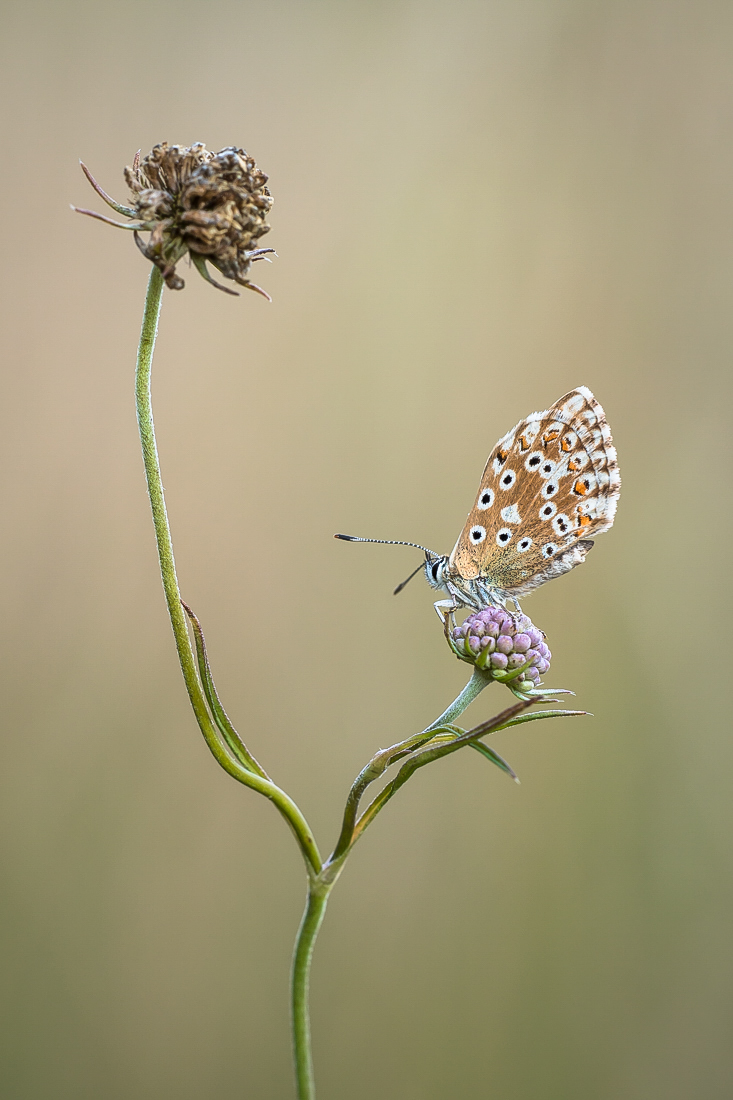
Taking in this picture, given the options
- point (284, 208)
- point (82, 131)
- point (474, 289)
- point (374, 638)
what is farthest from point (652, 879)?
point (82, 131)

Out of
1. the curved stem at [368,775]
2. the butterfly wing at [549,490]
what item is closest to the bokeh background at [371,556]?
the butterfly wing at [549,490]

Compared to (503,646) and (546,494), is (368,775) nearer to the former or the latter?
(503,646)

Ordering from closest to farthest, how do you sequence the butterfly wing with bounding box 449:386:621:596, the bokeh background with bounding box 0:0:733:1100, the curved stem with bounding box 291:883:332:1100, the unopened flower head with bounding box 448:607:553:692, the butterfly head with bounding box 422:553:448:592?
1. the curved stem with bounding box 291:883:332:1100
2. the unopened flower head with bounding box 448:607:553:692
3. the butterfly wing with bounding box 449:386:621:596
4. the butterfly head with bounding box 422:553:448:592
5. the bokeh background with bounding box 0:0:733:1100

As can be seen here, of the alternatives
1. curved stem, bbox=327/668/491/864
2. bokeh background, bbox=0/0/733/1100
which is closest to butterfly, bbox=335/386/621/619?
curved stem, bbox=327/668/491/864

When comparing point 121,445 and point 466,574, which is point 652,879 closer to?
point 466,574

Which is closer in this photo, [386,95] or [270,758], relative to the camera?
[270,758]

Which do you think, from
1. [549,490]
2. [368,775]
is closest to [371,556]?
[549,490]

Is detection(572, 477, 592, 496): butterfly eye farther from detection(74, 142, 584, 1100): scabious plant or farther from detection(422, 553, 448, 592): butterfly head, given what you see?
detection(74, 142, 584, 1100): scabious plant
